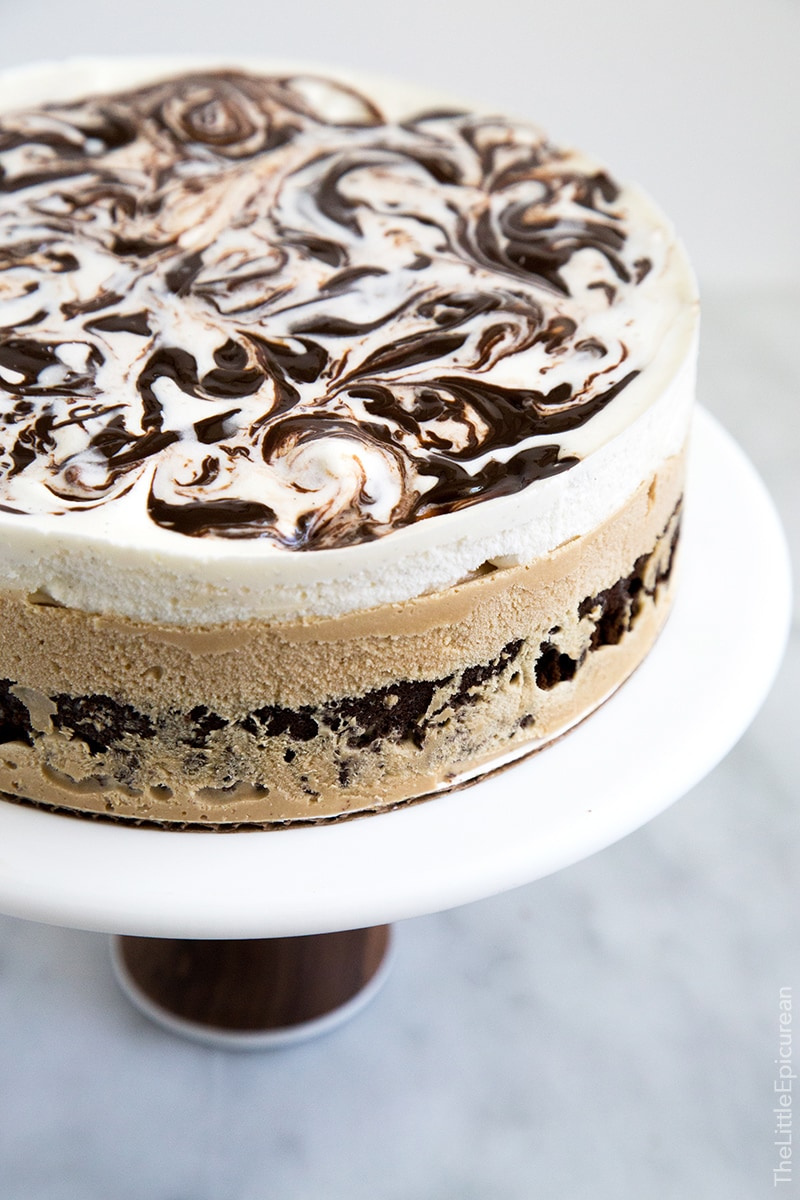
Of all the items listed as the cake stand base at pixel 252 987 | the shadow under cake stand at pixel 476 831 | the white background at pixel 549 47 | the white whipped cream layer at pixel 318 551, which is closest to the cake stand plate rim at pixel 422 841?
the shadow under cake stand at pixel 476 831

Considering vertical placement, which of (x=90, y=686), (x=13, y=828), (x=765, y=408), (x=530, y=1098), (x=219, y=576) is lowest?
(x=530, y=1098)

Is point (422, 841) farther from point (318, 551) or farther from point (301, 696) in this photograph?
point (318, 551)

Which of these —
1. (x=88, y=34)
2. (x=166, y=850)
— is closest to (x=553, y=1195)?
(x=166, y=850)

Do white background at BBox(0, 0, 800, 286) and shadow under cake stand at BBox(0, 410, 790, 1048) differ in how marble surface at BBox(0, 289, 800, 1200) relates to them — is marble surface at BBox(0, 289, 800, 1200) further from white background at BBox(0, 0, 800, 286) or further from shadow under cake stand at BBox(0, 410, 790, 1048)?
white background at BBox(0, 0, 800, 286)

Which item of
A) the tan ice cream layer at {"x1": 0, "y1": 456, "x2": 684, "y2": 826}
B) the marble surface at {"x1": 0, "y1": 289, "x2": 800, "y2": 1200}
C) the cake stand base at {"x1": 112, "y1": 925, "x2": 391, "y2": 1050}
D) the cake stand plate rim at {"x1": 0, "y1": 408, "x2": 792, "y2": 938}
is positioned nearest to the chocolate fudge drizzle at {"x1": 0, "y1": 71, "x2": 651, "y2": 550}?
the tan ice cream layer at {"x1": 0, "y1": 456, "x2": 684, "y2": 826}

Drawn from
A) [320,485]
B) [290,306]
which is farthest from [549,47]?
[320,485]

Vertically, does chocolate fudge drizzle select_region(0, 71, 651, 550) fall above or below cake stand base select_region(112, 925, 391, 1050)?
above

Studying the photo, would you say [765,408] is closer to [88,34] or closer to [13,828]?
[88,34]
